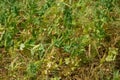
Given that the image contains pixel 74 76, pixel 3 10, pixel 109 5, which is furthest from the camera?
pixel 3 10

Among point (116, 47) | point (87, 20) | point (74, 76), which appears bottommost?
point (74, 76)

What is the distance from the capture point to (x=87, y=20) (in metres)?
3.15

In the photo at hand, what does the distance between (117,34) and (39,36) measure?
0.72 meters

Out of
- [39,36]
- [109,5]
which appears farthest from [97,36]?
[39,36]

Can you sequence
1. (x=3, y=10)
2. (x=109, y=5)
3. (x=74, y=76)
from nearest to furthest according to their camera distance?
(x=74, y=76) → (x=109, y=5) → (x=3, y=10)

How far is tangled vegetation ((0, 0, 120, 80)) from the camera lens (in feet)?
9.77

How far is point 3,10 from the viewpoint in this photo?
3.52 metres

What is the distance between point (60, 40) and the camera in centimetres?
313

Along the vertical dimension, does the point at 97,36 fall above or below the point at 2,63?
above

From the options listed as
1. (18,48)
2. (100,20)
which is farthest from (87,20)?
(18,48)

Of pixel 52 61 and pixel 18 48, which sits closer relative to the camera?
pixel 52 61

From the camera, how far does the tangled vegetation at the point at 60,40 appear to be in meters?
2.98

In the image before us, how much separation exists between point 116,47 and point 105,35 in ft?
0.45

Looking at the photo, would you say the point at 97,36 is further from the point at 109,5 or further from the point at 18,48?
the point at 18,48
